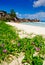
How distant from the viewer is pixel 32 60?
11.8 ft

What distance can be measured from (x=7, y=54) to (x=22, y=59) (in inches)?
18.4

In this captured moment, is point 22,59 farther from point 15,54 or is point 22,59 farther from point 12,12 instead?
point 12,12

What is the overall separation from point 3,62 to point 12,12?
73347mm

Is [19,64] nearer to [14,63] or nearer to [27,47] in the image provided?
[14,63]

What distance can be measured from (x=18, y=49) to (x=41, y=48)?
0.69 m

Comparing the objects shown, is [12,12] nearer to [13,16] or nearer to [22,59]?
[13,16]

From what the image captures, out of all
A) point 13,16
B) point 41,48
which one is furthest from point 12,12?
point 41,48

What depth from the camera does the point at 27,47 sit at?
4633 millimetres

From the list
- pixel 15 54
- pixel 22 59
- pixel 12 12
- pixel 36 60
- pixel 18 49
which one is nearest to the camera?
pixel 36 60

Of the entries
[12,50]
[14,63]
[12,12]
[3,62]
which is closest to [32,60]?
[14,63]

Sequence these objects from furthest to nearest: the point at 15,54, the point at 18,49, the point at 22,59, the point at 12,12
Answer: the point at 12,12, the point at 18,49, the point at 15,54, the point at 22,59

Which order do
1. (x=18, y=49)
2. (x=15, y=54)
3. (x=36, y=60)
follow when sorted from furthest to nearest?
(x=18, y=49)
(x=15, y=54)
(x=36, y=60)

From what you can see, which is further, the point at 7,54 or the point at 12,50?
the point at 12,50

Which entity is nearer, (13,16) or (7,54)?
(7,54)
